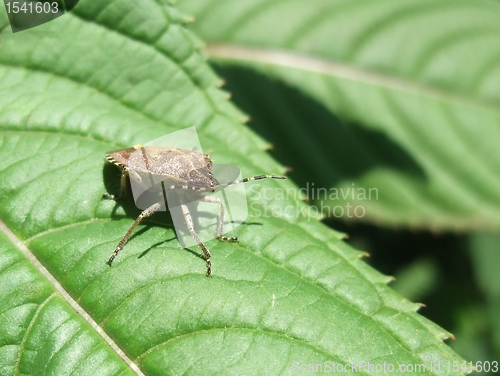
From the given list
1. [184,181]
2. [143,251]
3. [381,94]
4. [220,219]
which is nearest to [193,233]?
[220,219]

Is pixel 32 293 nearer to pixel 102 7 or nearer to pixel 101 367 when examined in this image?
pixel 101 367

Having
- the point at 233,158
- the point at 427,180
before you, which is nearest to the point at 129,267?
the point at 233,158

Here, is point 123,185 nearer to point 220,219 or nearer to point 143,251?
point 143,251

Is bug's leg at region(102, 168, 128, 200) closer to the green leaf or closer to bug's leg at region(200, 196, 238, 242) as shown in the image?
bug's leg at region(200, 196, 238, 242)

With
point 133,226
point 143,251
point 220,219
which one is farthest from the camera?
point 220,219

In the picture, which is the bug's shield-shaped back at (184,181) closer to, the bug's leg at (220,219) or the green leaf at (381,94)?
the bug's leg at (220,219)

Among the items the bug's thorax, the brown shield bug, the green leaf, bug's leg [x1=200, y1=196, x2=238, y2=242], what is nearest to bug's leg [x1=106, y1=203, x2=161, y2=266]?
the brown shield bug

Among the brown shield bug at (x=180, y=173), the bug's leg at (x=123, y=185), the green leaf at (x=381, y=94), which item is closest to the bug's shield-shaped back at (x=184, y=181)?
the brown shield bug at (x=180, y=173)

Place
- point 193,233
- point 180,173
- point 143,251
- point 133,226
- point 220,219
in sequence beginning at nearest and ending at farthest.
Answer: point 143,251, point 133,226, point 193,233, point 220,219, point 180,173

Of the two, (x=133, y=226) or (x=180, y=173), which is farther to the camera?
(x=180, y=173)
